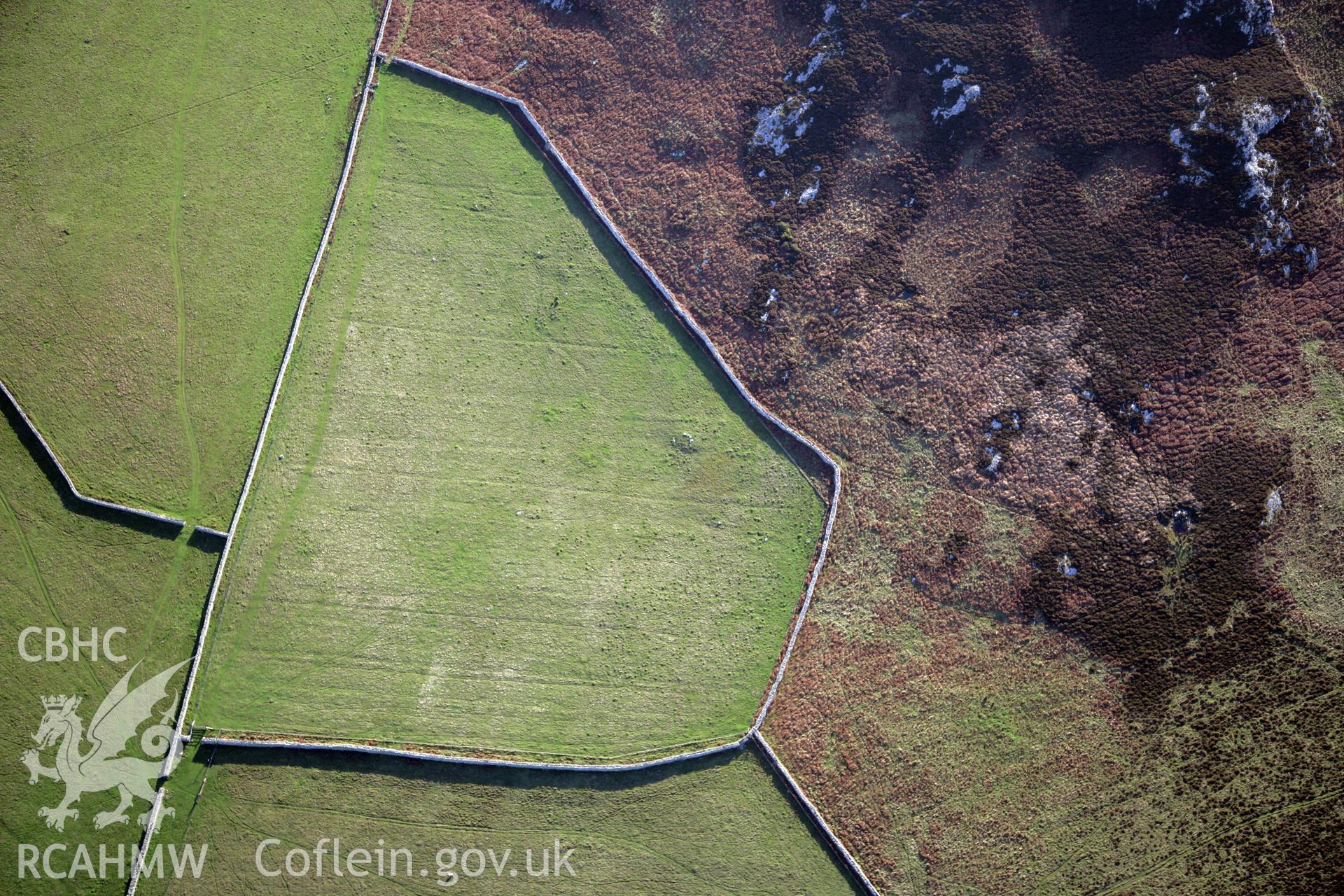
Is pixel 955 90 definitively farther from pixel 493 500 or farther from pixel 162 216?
pixel 162 216

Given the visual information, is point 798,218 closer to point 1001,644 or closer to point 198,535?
point 1001,644

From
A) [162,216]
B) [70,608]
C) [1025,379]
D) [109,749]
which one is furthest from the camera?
[162,216]

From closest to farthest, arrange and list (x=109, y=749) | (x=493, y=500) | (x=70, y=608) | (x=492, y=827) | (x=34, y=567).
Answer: (x=109, y=749)
(x=492, y=827)
(x=70, y=608)
(x=34, y=567)
(x=493, y=500)

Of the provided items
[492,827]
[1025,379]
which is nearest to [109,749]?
[492,827]

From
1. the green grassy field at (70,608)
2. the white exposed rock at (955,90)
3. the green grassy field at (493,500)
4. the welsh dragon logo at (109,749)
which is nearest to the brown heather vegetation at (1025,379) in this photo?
the white exposed rock at (955,90)

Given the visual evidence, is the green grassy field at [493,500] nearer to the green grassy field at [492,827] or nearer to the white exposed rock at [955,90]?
the green grassy field at [492,827]

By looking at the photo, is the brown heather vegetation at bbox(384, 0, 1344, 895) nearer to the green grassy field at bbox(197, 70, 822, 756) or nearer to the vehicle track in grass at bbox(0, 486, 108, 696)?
the green grassy field at bbox(197, 70, 822, 756)

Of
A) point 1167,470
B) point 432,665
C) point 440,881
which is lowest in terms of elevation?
point 440,881

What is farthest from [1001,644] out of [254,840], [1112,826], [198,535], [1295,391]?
[198,535]

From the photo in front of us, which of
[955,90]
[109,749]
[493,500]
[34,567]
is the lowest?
[109,749]
